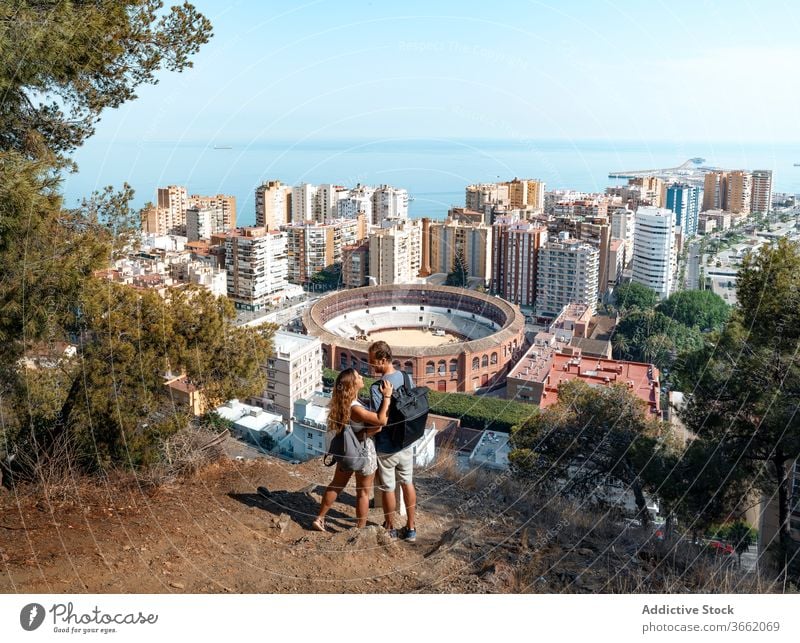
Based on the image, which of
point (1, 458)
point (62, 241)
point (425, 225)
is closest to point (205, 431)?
point (1, 458)

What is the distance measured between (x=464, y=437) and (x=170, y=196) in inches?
528

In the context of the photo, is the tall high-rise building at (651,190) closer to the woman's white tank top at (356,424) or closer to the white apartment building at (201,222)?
the white apartment building at (201,222)

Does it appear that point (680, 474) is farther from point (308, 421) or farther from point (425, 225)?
point (425, 225)

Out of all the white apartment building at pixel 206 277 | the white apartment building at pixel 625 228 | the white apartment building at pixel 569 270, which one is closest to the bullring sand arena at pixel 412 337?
the white apartment building at pixel 569 270

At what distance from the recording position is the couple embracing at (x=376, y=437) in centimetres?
143

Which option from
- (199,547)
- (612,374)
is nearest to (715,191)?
(612,374)

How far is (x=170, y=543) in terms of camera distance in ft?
4.89

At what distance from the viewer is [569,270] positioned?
10859 millimetres

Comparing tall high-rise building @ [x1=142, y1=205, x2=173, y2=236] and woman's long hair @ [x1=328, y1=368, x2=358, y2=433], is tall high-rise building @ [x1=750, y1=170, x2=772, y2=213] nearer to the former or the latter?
tall high-rise building @ [x1=142, y1=205, x2=173, y2=236]

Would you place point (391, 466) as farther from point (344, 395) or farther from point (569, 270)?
point (569, 270)

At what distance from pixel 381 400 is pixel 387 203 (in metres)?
14.0

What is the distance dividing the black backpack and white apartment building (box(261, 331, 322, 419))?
2.94m

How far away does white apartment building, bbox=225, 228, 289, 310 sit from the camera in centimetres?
837

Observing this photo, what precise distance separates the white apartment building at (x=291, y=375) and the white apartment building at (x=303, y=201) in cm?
965
